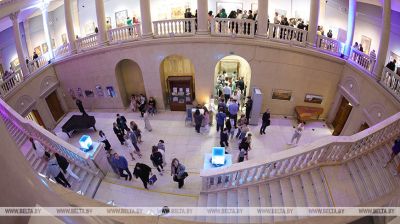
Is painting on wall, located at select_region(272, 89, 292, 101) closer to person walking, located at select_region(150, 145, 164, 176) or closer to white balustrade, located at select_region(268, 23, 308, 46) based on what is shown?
white balustrade, located at select_region(268, 23, 308, 46)

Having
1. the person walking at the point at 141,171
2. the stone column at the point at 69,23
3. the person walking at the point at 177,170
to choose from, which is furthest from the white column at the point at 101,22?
the person walking at the point at 177,170

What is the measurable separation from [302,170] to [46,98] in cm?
1279

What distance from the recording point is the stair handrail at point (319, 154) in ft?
23.8

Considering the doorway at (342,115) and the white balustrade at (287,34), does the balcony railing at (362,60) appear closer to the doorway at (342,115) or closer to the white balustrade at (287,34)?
the doorway at (342,115)

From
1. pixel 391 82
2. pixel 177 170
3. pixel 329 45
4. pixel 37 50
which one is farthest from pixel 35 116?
pixel 391 82

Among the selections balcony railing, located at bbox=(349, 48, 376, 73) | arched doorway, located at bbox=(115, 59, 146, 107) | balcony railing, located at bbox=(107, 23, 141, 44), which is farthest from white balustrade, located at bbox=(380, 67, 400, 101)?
arched doorway, located at bbox=(115, 59, 146, 107)

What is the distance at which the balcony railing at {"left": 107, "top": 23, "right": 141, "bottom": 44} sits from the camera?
13.5 metres

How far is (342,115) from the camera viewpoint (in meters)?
12.3

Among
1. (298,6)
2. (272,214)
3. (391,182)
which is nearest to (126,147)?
(272,214)

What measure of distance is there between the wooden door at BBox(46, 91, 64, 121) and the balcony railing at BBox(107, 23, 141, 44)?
4.41 metres

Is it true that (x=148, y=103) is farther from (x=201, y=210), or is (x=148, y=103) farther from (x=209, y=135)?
(x=201, y=210)

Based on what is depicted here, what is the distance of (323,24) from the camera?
15672 millimetres

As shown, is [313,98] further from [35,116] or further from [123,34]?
[35,116]

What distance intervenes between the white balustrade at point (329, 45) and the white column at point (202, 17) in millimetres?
5096
